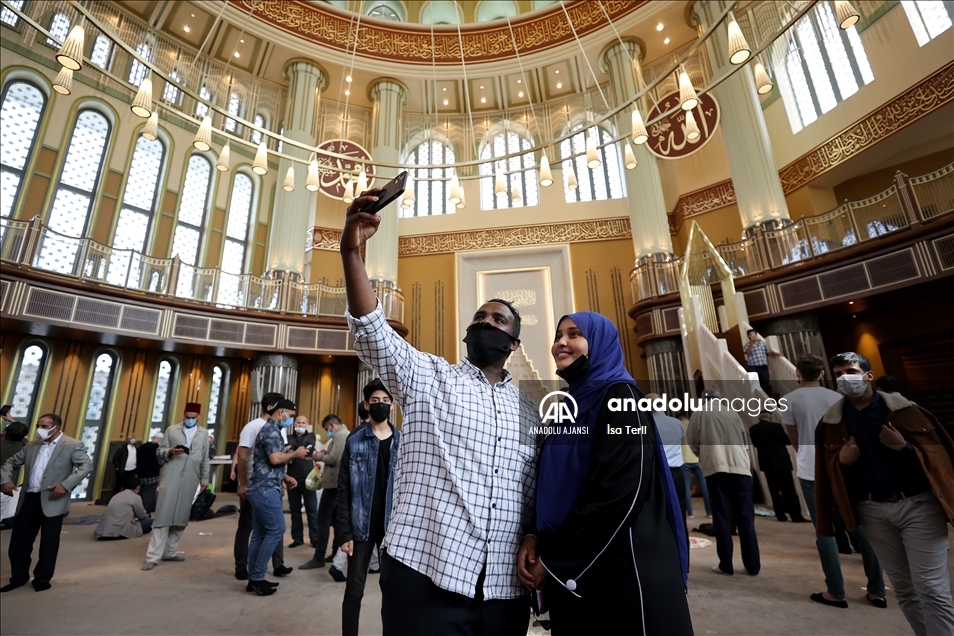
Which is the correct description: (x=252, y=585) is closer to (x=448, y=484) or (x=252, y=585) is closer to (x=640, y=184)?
(x=448, y=484)

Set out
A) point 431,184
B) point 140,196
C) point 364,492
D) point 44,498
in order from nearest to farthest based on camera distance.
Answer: point 364,492 < point 44,498 < point 140,196 < point 431,184

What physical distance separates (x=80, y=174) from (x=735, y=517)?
12799 mm

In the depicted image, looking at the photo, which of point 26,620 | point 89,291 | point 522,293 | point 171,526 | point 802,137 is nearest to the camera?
point 26,620

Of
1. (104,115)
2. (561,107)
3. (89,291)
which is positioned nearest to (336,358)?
(89,291)

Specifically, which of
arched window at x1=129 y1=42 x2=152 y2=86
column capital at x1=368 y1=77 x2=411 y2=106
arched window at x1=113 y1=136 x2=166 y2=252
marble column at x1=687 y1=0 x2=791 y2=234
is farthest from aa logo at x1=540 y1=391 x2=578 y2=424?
column capital at x1=368 y1=77 x2=411 y2=106

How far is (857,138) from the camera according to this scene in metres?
8.66

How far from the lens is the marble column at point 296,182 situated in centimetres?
1057

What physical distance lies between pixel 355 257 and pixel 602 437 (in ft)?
2.58

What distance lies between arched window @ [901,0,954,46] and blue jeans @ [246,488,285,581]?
11.7 m

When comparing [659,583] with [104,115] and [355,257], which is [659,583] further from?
[104,115]

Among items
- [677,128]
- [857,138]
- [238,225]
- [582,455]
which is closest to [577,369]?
[582,455]

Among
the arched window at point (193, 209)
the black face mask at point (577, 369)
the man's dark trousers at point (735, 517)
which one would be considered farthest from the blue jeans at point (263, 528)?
the arched window at point (193, 209)

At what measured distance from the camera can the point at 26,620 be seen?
2.60 meters

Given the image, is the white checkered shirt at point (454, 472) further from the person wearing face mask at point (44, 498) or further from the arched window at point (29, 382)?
the arched window at point (29, 382)
